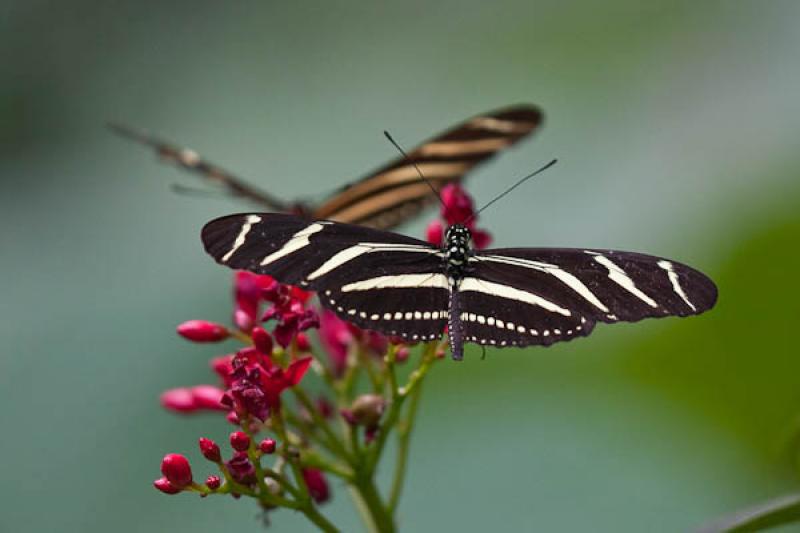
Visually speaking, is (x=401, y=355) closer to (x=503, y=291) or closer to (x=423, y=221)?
(x=503, y=291)

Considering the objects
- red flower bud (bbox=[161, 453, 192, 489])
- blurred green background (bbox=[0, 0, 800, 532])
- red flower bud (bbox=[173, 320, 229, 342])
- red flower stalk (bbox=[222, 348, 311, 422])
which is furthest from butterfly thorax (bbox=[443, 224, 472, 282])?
blurred green background (bbox=[0, 0, 800, 532])

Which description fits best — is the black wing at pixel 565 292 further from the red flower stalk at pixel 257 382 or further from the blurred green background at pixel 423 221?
the blurred green background at pixel 423 221

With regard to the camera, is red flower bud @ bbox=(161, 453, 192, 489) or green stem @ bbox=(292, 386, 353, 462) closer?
red flower bud @ bbox=(161, 453, 192, 489)

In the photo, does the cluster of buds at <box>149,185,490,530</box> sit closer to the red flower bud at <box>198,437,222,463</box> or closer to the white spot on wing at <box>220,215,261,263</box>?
the red flower bud at <box>198,437,222,463</box>

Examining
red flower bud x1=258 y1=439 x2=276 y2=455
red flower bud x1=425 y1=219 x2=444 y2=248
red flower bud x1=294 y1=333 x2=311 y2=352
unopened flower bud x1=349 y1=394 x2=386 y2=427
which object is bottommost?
red flower bud x1=258 y1=439 x2=276 y2=455

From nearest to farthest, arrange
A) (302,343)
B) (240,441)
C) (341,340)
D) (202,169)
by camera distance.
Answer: (240,441) < (302,343) < (341,340) < (202,169)

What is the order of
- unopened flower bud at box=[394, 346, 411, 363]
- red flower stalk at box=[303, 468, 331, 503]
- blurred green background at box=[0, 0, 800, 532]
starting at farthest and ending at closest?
blurred green background at box=[0, 0, 800, 532]
red flower stalk at box=[303, 468, 331, 503]
unopened flower bud at box=[394, 346, 411, 363]

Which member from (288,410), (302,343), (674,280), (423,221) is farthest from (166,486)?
(423,221)

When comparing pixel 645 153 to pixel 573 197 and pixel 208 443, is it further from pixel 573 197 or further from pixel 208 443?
pixel 208 443
